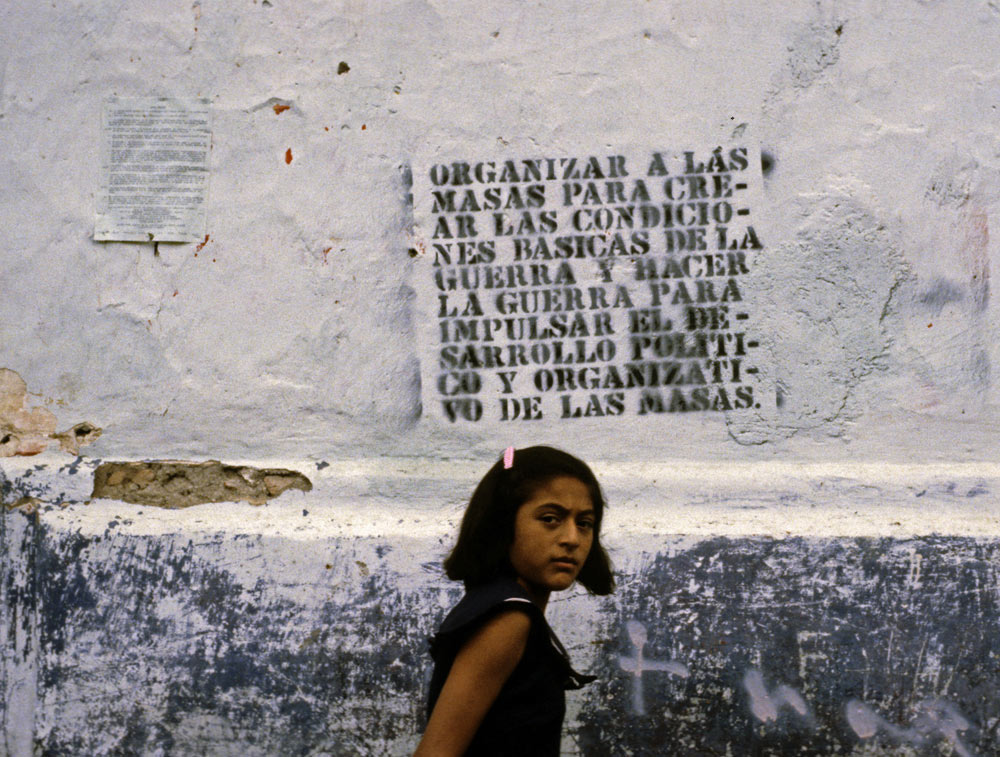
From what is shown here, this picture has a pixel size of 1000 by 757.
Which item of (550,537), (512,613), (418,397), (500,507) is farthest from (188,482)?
(512,613)

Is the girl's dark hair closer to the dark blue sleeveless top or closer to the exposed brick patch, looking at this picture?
the dark blue sleeveless top

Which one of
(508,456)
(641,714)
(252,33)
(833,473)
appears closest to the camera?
(508,456)

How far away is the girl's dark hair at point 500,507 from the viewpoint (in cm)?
203

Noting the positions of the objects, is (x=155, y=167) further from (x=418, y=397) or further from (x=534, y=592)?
(x=534, y=592)

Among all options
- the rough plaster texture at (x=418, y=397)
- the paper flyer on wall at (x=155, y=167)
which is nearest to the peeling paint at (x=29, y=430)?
the rough plaster texture at (x=418, y=397)

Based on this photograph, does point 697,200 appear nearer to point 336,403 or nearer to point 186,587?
point 336,403

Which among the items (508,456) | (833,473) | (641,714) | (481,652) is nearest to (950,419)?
(833,473)

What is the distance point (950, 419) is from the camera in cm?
361

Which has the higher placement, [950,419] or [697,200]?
[697,200]

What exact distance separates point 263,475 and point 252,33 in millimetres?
Result: 1738

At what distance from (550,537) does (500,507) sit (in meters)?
0.13

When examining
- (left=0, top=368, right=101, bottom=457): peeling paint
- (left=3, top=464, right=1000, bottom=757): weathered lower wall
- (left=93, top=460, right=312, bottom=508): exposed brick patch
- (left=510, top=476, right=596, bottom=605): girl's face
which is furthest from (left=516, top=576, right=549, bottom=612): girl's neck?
(left=0, top=368, right=101, bottom=457): peeling paint

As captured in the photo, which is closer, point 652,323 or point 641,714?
point 641,714

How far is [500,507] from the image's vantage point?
6.79 feet
